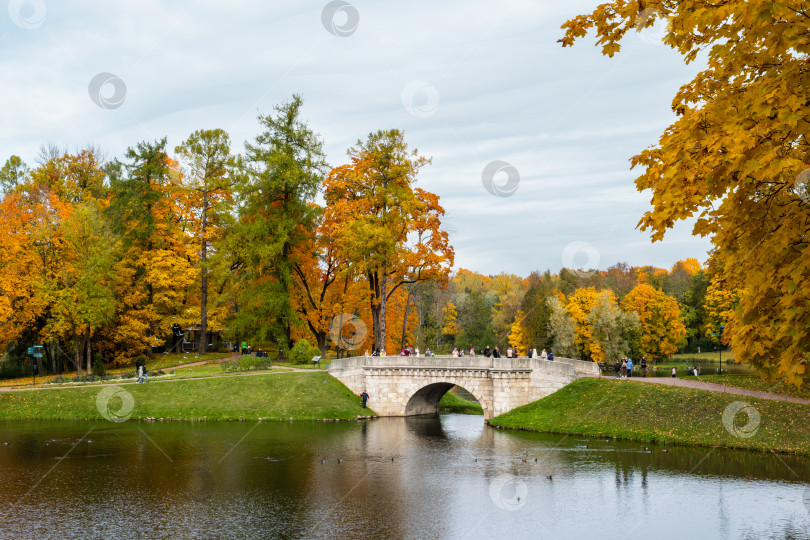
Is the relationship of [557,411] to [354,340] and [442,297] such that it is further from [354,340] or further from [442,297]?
[442,297]

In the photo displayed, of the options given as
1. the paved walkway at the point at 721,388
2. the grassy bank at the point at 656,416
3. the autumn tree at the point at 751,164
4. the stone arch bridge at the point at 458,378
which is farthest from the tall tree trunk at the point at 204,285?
the autumn tree at the point at 751,164

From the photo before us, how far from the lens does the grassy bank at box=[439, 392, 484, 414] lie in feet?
175

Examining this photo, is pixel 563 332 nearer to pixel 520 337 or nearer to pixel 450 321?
pixel 520 337

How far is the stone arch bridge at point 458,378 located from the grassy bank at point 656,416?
1050 mm

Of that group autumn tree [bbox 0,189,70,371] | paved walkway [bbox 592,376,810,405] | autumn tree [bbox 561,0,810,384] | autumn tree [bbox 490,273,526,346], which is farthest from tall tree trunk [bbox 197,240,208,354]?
autumn tree [bbox 561,0,810,384]

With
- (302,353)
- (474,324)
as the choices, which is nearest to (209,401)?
(302,353)

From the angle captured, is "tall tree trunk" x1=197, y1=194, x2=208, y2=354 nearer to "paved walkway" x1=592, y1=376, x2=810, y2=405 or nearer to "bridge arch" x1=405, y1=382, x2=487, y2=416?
"bridge arch" x1=405, y1=382, x2=487, y2=416

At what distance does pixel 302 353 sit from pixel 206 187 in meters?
18.5

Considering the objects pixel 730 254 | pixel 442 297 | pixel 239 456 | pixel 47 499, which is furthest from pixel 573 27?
pixel 442 297

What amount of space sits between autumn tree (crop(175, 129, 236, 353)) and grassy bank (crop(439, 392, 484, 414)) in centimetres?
2309

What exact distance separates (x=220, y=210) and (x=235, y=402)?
67.2 ft

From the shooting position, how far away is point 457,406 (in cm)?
5441

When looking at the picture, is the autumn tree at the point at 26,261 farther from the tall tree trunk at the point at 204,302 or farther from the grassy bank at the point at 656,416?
the grassy bank at the point at 656,416

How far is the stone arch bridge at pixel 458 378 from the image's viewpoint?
4362 cm
